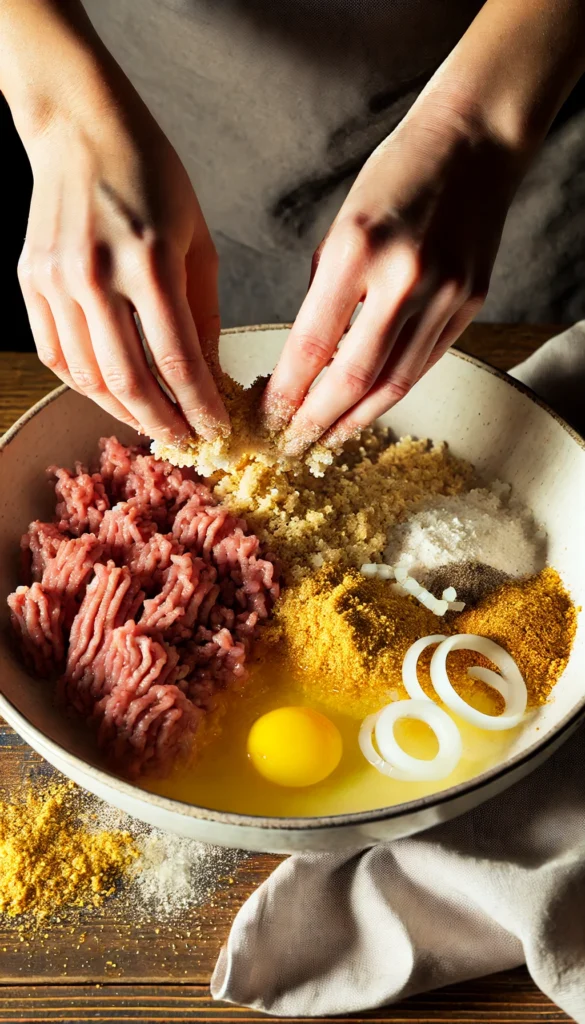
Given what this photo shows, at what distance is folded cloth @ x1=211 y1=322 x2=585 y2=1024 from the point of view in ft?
5.02

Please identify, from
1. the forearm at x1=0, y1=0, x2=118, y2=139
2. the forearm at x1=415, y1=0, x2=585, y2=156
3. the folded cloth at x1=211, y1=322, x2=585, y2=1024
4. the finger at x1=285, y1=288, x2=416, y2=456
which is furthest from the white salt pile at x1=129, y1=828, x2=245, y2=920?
the forearm at x1=415, y1=0, x2=585, y2=156

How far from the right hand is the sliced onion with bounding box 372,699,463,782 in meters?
0.68

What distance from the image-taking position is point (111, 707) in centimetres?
172

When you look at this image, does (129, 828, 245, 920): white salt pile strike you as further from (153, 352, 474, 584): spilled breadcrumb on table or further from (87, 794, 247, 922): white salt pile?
(153, 352, 474, 584): spilled breadcrumb on table

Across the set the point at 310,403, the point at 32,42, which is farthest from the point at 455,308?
the point at 32,42

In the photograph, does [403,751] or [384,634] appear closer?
[403,751]

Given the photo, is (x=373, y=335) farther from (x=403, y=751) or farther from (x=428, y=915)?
(x=428, y=915)

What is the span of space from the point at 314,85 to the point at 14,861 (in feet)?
6.52

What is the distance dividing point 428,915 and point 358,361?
974 millimetres

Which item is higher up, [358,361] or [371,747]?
[358,361]

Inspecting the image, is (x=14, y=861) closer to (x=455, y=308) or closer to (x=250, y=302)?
(x=455, y=308)

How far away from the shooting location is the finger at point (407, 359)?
62.4 inches

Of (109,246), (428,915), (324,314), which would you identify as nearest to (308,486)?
(324,314)

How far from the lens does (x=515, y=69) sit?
1.73 meters
